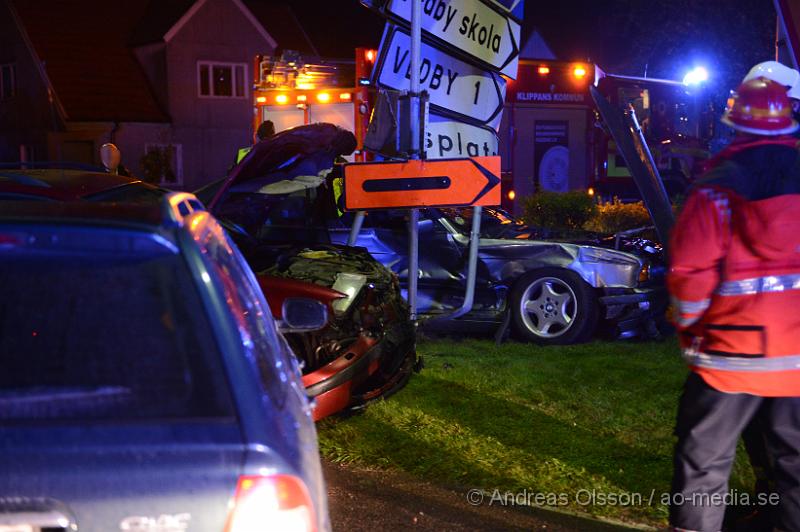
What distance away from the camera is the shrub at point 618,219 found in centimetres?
1413

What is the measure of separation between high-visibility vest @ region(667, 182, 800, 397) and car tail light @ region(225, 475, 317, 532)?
179 cm

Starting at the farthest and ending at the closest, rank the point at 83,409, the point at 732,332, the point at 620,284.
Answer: the point at 620,284 → the point at 732,332 → the point at 83,409

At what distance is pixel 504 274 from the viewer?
9.17m

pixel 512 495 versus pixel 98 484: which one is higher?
pixel 98 484

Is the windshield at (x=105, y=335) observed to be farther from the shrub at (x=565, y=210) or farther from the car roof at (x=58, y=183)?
the shrub at (x=565, y=210)

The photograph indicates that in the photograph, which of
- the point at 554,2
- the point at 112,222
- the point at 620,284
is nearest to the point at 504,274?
the point at 620,284

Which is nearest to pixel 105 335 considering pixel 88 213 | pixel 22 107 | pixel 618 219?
pixel 88 213

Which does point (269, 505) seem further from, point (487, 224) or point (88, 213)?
point (487, 224)

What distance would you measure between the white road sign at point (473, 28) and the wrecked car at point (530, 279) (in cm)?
167

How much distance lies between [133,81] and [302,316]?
32881 mm

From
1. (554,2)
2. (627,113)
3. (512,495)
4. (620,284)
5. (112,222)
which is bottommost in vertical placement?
(512,495)

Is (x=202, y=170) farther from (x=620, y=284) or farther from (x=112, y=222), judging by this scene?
(x=112, y=222)

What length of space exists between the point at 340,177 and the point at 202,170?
27.3m

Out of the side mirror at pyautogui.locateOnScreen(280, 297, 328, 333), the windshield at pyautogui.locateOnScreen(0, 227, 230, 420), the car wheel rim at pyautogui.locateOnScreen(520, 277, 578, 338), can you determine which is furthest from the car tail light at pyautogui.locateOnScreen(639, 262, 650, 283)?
the windshield at pyautogui.locateOnScreen(0, 227, 230, 420)
